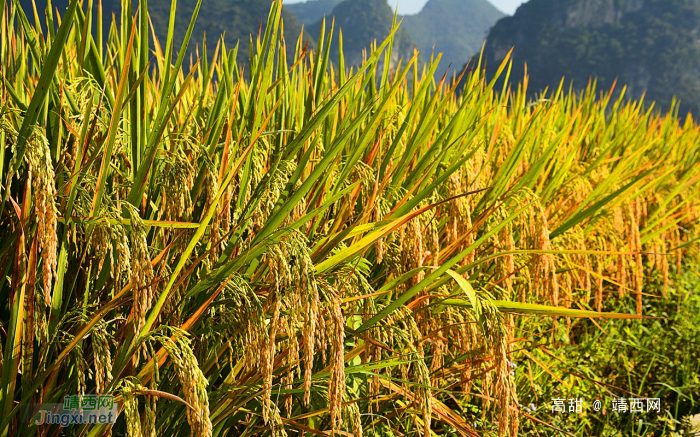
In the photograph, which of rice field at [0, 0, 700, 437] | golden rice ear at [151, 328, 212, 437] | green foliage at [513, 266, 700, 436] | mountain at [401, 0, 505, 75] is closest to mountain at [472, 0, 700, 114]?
mountain at [401, 0, 505, 75]

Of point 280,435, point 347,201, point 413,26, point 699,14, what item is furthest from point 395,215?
point 413,26

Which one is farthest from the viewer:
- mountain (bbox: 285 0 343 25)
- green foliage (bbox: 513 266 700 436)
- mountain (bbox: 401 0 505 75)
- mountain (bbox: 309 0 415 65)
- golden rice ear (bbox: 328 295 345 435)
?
mountain (bbox: 285 0 343 25)

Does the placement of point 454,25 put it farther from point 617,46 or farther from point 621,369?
point 621,369

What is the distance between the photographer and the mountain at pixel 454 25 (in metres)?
138

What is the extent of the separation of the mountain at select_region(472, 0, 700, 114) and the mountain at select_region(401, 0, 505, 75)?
134 feet

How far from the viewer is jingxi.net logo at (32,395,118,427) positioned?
1006 mm

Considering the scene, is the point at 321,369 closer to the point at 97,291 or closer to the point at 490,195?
the point at 97,291

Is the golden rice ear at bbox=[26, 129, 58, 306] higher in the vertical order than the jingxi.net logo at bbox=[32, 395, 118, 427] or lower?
higher

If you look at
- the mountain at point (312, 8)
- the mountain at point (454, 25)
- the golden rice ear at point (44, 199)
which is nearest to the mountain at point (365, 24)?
the mountain at point (454, 25)

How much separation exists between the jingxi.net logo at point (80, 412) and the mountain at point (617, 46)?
7659 centimetres

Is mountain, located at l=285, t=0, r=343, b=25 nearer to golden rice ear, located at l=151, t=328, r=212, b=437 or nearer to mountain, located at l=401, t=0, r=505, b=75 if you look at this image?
mountain, located at l=401, t=0, r=505, b=75

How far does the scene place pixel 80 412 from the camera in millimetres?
1034

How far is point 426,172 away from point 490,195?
16.2 inches

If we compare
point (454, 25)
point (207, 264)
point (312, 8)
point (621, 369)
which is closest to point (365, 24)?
point (312, 8)
